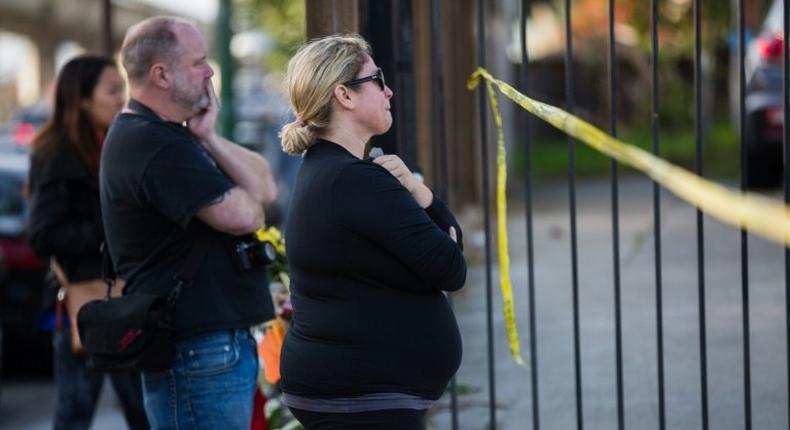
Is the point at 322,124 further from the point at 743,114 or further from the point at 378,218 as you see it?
the point at 743,114

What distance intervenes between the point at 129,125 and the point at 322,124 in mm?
882

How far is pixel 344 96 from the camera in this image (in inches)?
126

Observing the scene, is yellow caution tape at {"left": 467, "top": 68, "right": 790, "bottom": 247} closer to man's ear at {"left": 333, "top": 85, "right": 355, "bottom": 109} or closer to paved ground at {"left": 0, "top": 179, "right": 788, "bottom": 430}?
man's ear at {"left": 333, "top": 85, "right": 355, "bottom": 109}

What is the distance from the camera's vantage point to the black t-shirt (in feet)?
12.3

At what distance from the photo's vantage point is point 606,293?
8.37 metres

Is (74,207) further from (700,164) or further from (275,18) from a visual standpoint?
(275,18)

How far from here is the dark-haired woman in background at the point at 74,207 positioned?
4.88 meters

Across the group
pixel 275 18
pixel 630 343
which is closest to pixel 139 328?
pixel 630 343

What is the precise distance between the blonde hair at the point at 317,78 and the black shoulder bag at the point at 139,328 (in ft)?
2.29

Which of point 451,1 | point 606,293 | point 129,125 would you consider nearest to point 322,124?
point 129,125

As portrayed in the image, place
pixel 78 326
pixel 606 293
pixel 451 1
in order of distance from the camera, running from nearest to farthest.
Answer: pixel 78 326 → pixel 606 293 → pixel 451 1

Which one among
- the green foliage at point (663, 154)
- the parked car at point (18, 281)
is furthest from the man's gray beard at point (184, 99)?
the green foliage at point (663, 154)

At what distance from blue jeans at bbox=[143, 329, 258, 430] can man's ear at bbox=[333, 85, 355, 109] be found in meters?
0.93

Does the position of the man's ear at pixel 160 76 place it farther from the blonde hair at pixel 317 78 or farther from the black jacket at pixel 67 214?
the black jacket at pixel 67 214
